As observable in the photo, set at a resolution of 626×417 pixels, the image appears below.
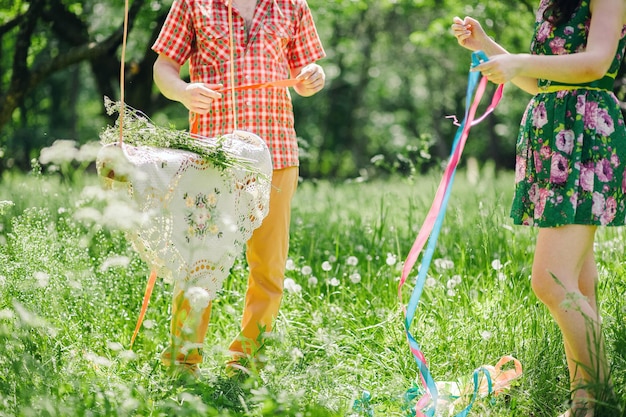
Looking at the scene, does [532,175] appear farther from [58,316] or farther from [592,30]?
[58,316]

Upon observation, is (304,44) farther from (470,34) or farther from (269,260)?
(269,260)

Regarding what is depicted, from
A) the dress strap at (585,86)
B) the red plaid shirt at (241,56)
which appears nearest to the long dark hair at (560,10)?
the dress strap at (585,86)

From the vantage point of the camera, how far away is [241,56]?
2949 mm

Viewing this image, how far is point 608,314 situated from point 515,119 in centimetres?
2250

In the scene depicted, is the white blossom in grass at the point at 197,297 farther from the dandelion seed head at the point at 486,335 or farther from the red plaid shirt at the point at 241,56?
the dandelion seed head at the point at 486,335

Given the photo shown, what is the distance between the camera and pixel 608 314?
3000 mm

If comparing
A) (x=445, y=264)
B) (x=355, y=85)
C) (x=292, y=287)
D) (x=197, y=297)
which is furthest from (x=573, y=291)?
(x=355, y=85)

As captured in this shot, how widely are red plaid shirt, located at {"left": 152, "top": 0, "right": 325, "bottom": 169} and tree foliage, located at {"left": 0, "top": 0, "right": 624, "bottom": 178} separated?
3.54 meters

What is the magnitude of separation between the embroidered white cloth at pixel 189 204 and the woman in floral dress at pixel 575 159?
0.91m

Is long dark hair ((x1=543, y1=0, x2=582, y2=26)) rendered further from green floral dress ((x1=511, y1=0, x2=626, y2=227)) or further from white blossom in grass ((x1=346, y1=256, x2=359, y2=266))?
white blossom in grass ((x1=346, y1=256, x2=359, y2=266))

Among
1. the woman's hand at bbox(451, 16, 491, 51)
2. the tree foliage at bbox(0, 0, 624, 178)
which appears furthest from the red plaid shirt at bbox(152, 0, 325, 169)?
the tree foliage at bbox(0, 0, 624, 178)

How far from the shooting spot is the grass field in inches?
88.6

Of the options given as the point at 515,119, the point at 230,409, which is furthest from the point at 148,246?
the point at 515,119

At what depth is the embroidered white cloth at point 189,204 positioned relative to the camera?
2328 mm
